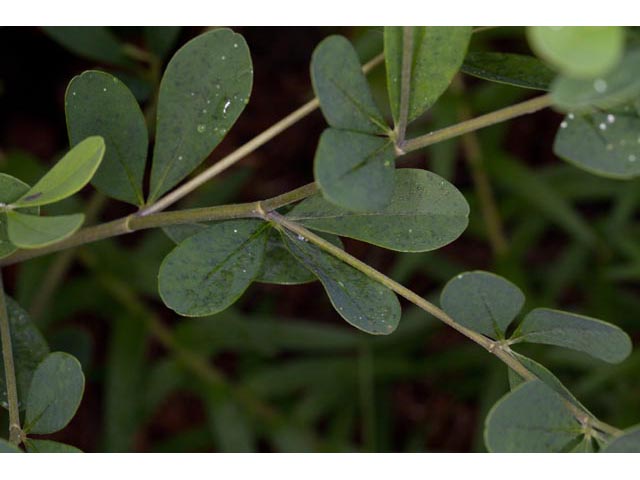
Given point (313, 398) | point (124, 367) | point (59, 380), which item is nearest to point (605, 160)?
point (59, 380)

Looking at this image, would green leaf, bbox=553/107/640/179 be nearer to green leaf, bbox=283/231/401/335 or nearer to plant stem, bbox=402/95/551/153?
plant stem, bbox=402/95/551/153

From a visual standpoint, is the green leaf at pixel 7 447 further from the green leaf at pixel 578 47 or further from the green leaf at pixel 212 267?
the green leaf at pixel 578 47

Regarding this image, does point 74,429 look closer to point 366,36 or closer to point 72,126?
point 366,36

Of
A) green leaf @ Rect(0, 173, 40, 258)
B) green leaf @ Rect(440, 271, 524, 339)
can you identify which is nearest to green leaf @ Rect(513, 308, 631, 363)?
green leaf @ Rect(440, 271, 524, 339)

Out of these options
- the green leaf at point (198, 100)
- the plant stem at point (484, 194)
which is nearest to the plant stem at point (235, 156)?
the green leaf at point (198, 100)

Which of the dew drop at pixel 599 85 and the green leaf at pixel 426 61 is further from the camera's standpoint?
the green leaf at pixel 426 61

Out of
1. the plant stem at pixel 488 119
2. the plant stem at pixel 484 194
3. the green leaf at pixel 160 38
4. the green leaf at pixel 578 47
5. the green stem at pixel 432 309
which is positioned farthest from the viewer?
the plant stem at pixel 484 194

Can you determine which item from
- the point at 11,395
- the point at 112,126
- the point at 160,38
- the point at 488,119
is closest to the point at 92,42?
the point at 160,38
